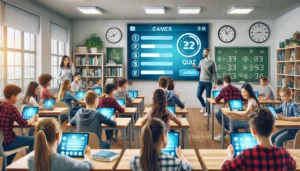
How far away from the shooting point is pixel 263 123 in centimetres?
195

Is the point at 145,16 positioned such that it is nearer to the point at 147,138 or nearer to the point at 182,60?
the point at 182,60

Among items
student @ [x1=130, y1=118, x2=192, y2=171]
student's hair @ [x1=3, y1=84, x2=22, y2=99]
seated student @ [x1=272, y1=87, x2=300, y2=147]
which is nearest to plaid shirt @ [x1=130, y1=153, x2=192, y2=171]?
student @ [x1=130, y1=118, x2=192, y2=171]

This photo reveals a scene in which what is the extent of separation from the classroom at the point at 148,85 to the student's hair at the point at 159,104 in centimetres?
1

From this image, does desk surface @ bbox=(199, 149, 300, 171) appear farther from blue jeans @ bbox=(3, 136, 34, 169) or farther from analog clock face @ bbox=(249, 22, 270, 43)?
analog clock face @ bbox=(249, 22, 270, 43)

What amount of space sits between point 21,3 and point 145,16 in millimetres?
3882

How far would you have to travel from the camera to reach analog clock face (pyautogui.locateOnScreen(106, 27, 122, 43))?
10.2 m

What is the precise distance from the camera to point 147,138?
190cm

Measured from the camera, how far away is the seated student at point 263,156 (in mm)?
1859

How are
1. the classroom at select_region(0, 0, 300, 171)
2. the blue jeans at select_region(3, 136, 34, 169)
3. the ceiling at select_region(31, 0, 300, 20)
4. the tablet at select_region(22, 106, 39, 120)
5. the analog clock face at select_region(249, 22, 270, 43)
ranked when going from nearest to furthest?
the classroom at select_region(0, 0, 300, 171), the blue jeans at select_region(3, 136, 34, 169), the tablet at select_region(22, 106, 39, 120), the ceiling at select_region(31, 0, 300, 20), the analog clock face at select_region(249, 22, 270, 43)

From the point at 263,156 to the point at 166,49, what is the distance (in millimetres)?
8317

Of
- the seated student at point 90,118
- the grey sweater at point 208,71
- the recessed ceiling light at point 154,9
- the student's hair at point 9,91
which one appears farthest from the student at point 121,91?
the grey sweater at point 208,71

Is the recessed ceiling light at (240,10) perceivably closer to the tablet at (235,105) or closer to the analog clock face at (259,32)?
the analog clock face at (259,32)

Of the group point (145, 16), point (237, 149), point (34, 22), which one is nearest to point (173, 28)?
point (145, 16)

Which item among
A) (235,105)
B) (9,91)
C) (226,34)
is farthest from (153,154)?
(226,34)
